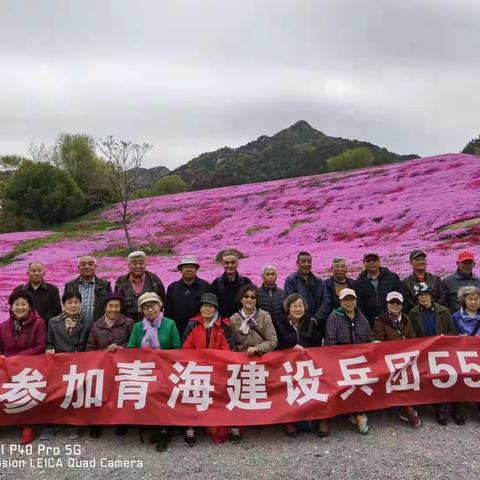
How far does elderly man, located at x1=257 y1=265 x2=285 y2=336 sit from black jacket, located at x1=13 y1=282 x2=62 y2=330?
11.1 feet

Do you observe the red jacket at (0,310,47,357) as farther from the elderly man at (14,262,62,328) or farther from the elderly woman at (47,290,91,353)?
the elderly man at (14,262,62,328)

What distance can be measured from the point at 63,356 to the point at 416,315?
5.10m

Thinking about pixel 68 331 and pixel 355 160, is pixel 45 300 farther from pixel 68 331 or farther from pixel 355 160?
pixel 355 160

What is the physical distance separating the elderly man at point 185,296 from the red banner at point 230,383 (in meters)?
1.05

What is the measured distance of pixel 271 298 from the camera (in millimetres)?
6996

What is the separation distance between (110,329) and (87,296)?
4.47 feet

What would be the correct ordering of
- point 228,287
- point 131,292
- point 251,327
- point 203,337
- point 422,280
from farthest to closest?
point 422,280, point 228,287, point 131,292, point 251,327, point 203,337

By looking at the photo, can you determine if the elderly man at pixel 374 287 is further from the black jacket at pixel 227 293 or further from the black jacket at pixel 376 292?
the black jacket at pixel 227 293

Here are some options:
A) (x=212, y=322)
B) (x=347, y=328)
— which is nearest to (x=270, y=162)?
(x=347, y=328)

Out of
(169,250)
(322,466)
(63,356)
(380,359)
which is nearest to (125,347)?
(63,356)

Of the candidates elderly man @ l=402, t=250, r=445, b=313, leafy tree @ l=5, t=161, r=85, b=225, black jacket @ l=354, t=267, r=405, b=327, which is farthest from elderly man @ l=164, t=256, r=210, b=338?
leafy tree @ l=5, t=161, r=85, b=225

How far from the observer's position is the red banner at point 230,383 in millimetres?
5656

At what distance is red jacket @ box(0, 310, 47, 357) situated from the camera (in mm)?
6098

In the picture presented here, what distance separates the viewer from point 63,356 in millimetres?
5980
